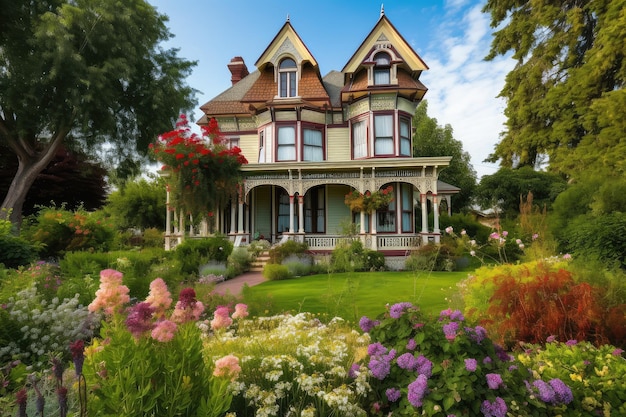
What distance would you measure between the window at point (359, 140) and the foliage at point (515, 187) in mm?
9969

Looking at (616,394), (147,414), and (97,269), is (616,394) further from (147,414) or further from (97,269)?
(97,269)

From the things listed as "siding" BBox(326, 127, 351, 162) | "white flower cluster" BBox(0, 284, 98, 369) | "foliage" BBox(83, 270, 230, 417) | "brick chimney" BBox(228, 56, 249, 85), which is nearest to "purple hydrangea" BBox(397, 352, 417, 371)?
"foliage" BBox(83, 270, 230, 417)

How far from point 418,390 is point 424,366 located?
0.20 metres

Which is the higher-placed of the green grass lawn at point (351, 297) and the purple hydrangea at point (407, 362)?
the purple hydrangea at point (407, 362)

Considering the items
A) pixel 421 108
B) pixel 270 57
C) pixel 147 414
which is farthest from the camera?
pixel 421 108

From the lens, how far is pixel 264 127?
772 inches

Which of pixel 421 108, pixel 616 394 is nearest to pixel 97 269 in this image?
pixel 616 394

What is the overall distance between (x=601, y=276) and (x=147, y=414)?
6.26 meters

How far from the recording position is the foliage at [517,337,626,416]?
3.19 meters

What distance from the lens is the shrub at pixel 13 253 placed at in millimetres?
8766

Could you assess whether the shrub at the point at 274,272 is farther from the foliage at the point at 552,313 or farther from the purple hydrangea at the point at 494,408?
the purple hydrangea at the point at 494,408

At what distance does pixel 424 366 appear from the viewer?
275 cm

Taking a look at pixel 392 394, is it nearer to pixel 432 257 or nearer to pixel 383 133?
pixel 432 257

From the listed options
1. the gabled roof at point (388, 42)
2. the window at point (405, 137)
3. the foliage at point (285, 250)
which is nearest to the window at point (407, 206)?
the window at point (405, 137)
